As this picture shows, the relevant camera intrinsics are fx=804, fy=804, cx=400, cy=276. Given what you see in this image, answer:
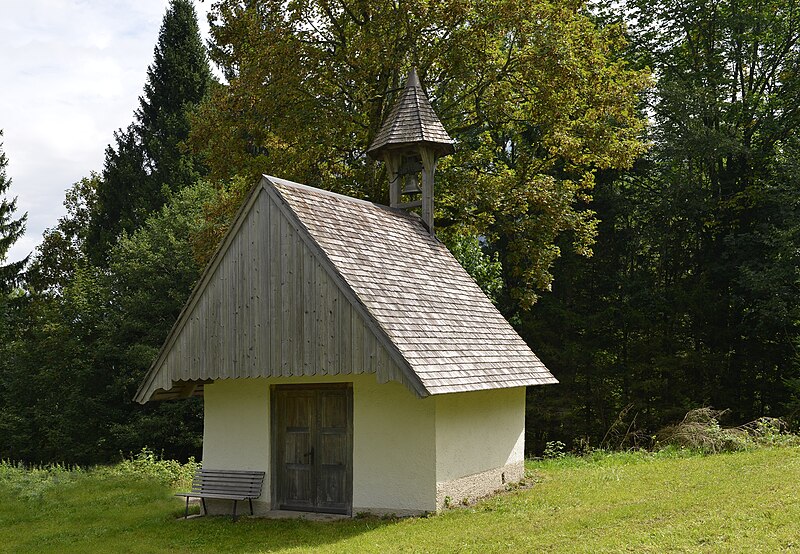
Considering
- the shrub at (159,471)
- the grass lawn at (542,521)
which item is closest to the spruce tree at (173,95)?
the shrub at (159,471)

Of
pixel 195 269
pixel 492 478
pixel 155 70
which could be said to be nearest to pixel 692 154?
pixel 492 478

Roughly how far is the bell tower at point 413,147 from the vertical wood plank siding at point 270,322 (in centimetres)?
469

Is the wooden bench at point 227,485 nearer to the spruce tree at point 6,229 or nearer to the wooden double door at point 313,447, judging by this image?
the wooden double door at point 313,447

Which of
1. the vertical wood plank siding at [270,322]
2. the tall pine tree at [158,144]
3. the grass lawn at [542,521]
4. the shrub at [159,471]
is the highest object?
the tall pine tree at [158,144]

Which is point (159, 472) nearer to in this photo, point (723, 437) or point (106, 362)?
point (106, 362)

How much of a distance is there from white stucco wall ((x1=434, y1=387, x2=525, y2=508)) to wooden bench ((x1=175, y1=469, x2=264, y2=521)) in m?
3.15

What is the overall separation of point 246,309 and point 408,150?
600 cm

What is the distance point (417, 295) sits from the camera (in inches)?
531

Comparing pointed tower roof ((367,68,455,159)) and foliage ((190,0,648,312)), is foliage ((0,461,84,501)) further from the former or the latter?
pointed tower roof ((367,68,455,159))

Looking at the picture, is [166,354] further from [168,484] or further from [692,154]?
[692,154]

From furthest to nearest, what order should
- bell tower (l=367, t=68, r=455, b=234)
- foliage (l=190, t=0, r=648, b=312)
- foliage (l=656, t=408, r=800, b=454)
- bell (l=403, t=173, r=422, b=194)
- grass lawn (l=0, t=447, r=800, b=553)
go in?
foliage (l=190, t=0, r=648, b=312)
bell (l=403, t=173, r=422, b=194)
foliage (l=656, t=408, r=800, b=454)
bell tower (l=367, t=68, r=455, b=234)
grass lawn (l=0, t=447, r=800, b=553)

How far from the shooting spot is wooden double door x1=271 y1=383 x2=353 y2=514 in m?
12.9

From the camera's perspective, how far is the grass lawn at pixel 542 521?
928 centimetres

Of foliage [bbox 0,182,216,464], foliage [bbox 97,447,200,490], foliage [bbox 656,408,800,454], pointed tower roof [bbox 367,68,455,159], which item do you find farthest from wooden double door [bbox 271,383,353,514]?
foliage [bbox 0,182,216,464]
